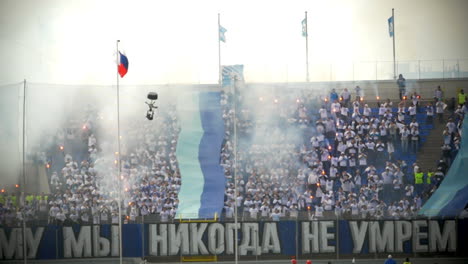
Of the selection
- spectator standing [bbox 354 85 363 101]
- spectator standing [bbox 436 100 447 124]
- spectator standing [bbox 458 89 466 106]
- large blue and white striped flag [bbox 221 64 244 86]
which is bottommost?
spectator standing [bbox 436 100 447 124]

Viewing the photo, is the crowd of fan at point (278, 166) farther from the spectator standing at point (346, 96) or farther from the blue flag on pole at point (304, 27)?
the blue flag on pole at point (304, 27)

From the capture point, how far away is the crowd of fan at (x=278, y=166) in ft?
142

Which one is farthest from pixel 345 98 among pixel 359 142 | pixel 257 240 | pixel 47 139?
pixel 47 139

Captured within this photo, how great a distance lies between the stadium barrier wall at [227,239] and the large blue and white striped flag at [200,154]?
1.74m

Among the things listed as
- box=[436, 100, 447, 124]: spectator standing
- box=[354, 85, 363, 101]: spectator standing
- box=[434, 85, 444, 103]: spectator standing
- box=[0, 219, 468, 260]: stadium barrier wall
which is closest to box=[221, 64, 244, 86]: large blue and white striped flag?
box=[354, 85, 363, 101]: spectator standing

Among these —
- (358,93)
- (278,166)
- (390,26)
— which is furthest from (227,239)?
(390,26)

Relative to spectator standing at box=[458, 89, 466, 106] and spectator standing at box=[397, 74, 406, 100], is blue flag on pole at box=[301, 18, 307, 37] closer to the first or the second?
spectator standing at box=[397, 74, 406, 100]

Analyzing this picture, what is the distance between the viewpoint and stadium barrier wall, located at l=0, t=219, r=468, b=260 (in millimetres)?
40094

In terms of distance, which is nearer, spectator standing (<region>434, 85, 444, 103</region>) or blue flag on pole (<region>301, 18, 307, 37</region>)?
spectator standing (<region>434, 85, 444, 103</region>)

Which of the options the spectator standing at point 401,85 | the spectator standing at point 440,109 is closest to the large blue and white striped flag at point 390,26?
the spectator standing at point 401,85

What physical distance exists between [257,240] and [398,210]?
761 centimetres

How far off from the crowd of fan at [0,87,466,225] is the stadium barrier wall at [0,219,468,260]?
2.71 ft

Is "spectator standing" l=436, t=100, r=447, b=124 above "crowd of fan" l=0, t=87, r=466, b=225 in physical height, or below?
above

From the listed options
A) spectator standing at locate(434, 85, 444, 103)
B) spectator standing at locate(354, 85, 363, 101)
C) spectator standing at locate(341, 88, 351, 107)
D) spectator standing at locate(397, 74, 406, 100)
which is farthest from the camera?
spectator standing at locate(397, 74, 406, 100)
